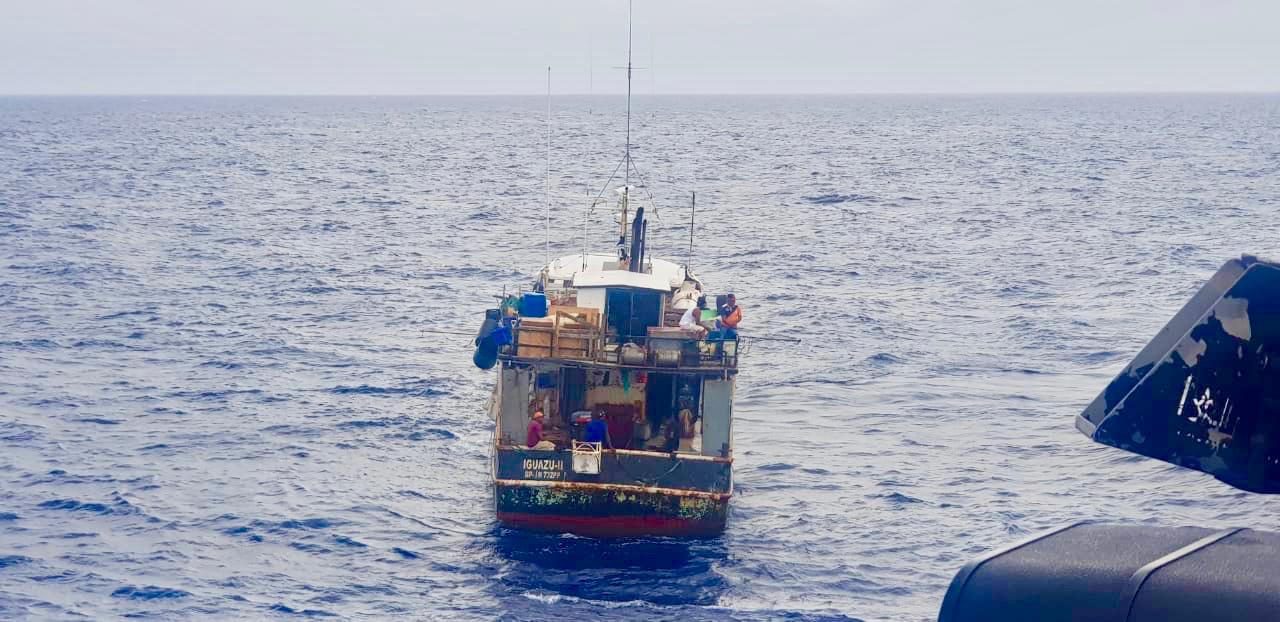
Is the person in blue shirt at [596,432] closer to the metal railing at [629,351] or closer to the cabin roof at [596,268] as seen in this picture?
the metal railing at [629,351]

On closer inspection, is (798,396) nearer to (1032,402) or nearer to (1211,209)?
(1032,402)

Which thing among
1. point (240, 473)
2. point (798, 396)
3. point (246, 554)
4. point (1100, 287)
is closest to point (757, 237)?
point (1100, 287)

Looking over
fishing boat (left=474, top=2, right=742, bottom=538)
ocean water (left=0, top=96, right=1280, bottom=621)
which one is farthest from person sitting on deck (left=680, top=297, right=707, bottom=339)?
ocean water (left=0, top=96, right=1280, bottom=621)

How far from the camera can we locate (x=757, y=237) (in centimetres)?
7950

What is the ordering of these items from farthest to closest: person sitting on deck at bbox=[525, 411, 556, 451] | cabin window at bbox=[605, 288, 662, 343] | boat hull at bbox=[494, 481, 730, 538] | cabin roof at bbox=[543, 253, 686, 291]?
cabin roof at bbox=[543, 253, 686, 291] → cabin window at bbox=[605, 288, 662, 343] → boat hull at bbox=[494, 481, 730, 538] → person sitting on deck at bbox=[525, 411, 556, 451]

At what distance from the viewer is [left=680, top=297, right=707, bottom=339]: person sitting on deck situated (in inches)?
1035

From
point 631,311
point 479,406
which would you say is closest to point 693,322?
point 631,311

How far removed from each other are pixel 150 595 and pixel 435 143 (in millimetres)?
174954

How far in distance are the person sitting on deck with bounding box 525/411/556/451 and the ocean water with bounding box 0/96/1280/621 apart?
206 centimetres

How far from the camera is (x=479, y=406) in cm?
3878

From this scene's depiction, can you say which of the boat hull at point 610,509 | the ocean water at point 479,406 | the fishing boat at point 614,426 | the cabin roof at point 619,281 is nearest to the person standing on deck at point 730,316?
the fishing boat at point 614,426

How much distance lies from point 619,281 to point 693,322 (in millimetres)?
1776

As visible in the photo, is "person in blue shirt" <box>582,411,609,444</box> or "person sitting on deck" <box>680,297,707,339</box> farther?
"person sitting on deck" <box>680,297,707,339</box>

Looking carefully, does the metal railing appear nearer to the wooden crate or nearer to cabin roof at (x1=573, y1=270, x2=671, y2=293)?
the wooden crate
